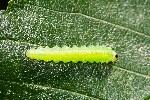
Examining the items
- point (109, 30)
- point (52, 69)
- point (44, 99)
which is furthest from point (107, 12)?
point (44, 99)

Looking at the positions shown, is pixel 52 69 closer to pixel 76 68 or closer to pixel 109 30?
pixel 76 68

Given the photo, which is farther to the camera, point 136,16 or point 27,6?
point 136,16

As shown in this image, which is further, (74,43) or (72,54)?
(74,43)
